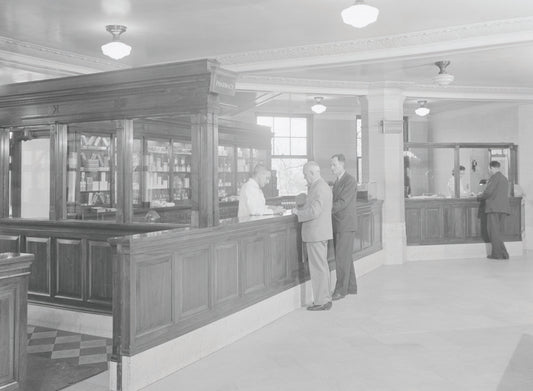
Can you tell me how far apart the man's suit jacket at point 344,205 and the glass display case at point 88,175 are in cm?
263

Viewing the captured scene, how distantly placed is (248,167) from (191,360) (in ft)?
24.4

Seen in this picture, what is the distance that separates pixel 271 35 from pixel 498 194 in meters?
5.41

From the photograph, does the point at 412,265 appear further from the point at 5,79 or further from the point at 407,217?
the point at 5,79

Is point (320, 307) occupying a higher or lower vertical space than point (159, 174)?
lower

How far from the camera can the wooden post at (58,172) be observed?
19.1ft

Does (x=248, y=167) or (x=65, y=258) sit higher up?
(x=248, y=167)

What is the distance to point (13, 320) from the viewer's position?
3.45m

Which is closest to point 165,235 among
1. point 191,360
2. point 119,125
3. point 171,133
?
point 191,360

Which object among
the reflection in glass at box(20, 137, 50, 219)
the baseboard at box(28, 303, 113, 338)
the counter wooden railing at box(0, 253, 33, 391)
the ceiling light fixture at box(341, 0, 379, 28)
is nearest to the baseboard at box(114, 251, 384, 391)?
the counter wooden railing at box(0, 253, 33, 391)

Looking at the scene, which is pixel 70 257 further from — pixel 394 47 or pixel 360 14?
pixel 394 47

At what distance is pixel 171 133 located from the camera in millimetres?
6820

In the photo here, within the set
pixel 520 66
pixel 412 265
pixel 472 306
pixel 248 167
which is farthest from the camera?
pixel 248 167

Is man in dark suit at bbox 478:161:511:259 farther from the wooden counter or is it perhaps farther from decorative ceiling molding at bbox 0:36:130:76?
decorative ceiling molding at bbox 0:36:130:76

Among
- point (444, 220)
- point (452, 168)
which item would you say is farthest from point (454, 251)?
point (452, 168)
